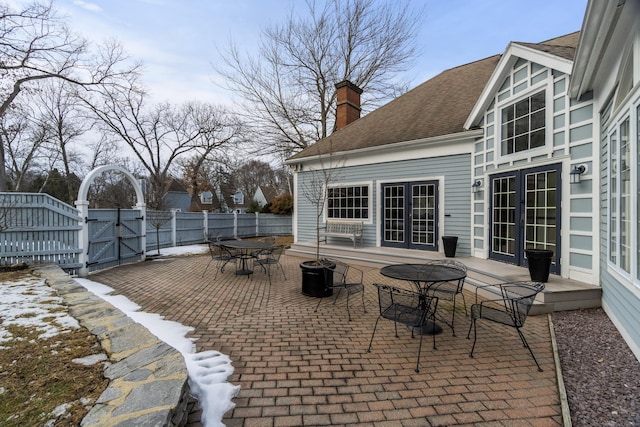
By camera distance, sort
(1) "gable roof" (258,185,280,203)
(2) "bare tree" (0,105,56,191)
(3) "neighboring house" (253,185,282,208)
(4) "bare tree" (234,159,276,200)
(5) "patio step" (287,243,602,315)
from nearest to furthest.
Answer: (5) "patio step" (287,243,602,315) → (2) "bare tree" (0,105,56,191) → (4) "bare tree" (234,159,276,200) → (1) "gable roof" (258,185,280,203) → (3) "neighboring house" (253,185,282,208)

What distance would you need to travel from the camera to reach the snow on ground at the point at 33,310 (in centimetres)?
322

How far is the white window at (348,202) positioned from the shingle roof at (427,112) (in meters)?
1.28

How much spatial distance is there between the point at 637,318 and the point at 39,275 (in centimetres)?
859

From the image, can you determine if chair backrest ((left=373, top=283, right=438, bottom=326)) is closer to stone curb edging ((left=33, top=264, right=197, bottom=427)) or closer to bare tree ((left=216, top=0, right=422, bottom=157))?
stone curb edging ((left=33, top=264, right=197, bottom=427))

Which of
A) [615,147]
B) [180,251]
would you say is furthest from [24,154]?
[615,147]

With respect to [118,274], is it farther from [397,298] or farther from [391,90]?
[391,90]

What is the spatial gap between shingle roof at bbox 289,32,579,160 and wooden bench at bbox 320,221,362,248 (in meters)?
2.36

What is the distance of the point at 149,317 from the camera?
408 centimetres

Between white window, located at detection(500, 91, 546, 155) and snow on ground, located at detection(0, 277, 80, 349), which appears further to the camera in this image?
white window, located at detection(500, 91, 546, 155)

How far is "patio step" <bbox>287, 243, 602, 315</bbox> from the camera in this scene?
14.4ft

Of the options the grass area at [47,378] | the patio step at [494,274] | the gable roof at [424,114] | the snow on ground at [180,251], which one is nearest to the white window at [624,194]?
the patio step at [494,274]

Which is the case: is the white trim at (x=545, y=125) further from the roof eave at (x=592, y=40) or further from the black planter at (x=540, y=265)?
the black planter at (x=540, y=265)

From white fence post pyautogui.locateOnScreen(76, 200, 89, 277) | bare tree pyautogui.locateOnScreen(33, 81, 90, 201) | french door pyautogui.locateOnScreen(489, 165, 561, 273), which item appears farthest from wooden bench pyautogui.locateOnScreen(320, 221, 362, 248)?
bare tree pyautogui.locateOnScreen(33, 81, 90, 201)

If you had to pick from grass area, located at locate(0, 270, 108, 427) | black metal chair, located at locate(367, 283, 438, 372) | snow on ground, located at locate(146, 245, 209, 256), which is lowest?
snow on ground, located at locate(146, 245, 209, 256)
